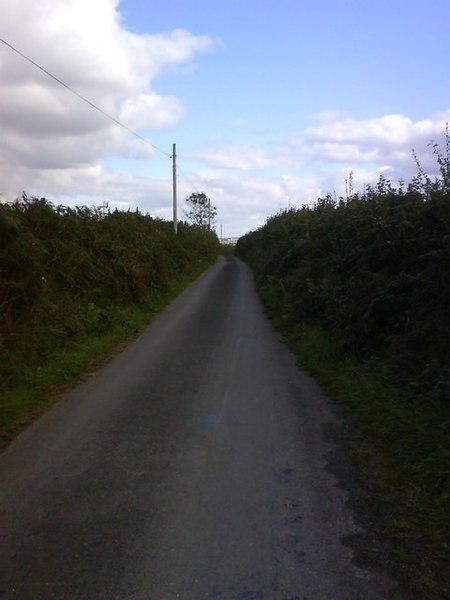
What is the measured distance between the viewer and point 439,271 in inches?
301

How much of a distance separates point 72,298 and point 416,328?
300 inches

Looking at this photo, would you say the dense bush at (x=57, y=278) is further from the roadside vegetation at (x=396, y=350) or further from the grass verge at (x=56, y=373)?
the roadside vegetation at (x=396, y=350)

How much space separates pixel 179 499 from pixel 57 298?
7712 mm

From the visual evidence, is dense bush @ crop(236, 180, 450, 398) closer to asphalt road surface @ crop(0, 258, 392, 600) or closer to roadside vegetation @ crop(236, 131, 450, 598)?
roadside vegetation @ crop(236, 131, 450, 598)

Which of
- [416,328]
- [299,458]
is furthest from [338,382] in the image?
[299,458]

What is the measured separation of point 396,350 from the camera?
7926mm

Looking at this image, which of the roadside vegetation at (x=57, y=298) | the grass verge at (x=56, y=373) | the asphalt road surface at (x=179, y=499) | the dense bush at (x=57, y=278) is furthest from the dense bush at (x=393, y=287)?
the dense bush at (x=57, y=278)

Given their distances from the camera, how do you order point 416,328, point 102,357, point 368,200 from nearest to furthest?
point 416,328 < point 102,357 < point 368,200

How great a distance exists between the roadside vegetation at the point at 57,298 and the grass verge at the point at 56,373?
0.6 inches

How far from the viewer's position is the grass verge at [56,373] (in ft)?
23.0

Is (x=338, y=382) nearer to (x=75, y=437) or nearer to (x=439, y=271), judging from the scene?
(x=439, y=271)

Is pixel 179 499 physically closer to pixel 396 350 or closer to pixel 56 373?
pixel 396 350

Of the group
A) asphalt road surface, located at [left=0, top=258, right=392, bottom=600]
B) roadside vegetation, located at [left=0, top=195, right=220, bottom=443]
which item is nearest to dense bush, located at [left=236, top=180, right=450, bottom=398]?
asphalt road surface, located at [left=0, top=258, right=392, bottom=600]

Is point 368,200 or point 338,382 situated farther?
point 368,200
